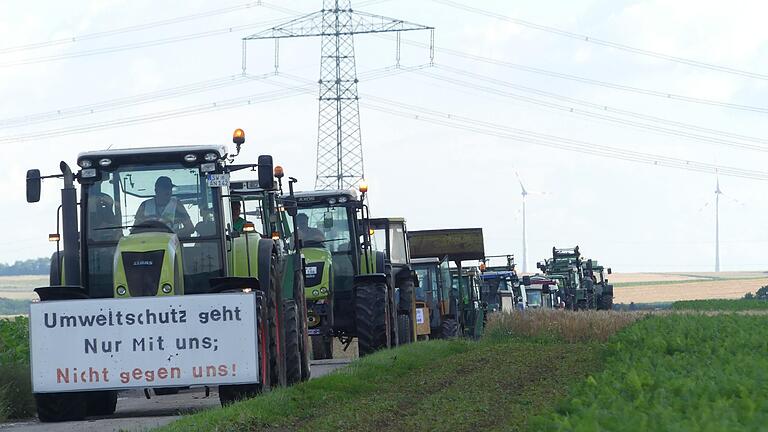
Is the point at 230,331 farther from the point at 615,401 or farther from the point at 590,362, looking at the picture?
the point at 590,362

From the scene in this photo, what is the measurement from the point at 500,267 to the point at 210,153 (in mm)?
39934

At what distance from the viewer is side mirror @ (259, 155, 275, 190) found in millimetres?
16625

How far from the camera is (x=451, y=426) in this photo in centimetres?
1355

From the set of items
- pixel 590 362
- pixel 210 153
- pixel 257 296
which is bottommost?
pixel 590 362

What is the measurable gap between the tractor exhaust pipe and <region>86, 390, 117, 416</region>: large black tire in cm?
172

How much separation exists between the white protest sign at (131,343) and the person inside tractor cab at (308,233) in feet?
32.7

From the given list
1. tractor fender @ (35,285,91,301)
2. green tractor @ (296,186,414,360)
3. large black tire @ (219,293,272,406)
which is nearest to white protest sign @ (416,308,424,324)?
green tractor @ (296,186,414,360)

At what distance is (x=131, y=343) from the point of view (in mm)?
16125

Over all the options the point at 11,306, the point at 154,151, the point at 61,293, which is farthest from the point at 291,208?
the point at 11,306

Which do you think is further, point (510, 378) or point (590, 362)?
point (590, 362)

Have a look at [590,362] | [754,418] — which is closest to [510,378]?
[590,362]

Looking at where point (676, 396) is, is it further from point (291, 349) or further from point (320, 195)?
point (320, 195)

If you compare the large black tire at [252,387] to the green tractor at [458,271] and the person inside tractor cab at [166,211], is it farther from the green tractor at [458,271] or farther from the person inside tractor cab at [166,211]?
the green tractor at [458,271]

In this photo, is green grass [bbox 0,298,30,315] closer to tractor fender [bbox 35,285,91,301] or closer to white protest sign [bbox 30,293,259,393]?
tractor fender [bbox 35,285,91,301]
